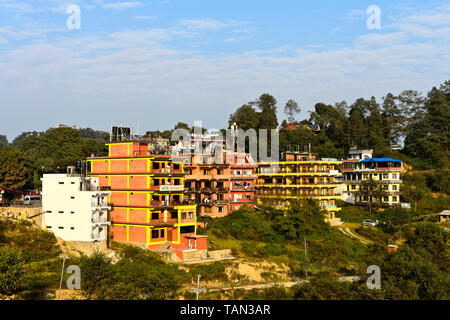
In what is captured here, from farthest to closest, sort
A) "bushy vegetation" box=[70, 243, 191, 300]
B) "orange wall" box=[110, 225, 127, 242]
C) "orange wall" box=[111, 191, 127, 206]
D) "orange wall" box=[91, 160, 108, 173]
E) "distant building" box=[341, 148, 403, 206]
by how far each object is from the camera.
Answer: "distant building" box=[341, 148, 403, 206] → "orange wall" box=[91, 160, 108, 173] → "orange wall" box=[111, 191, 127, 206] → "orange wall" box=[110, 225, 127, 242] → "bushy vegetation" box=[70, 243, 191, 300]

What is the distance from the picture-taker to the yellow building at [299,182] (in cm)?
7269

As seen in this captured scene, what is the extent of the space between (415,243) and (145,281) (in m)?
26.7

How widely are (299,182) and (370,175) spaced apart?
42.1 feet

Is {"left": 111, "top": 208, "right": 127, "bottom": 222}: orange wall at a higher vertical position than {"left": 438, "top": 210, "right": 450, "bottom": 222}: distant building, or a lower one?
higher

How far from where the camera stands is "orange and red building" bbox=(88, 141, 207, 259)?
175ft

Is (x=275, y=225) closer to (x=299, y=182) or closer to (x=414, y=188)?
(x=299, y=182)

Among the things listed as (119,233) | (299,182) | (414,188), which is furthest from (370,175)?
(119,233)

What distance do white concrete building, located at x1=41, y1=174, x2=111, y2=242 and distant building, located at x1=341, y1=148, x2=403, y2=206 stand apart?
136 ft

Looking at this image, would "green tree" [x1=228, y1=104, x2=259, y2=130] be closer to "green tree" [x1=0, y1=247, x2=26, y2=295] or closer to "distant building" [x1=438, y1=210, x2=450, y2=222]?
"distant building" [x1=438, y1=210, x2=450, y2=222]

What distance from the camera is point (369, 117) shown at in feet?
341

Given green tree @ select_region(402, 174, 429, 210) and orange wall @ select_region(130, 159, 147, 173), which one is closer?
orange wall @ select_region(130, 159, 147, 173)

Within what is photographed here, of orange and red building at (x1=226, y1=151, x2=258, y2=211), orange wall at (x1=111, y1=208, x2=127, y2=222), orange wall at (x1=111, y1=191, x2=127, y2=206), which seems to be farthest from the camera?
orange and red building at (x1=226, y1=151, x2=258, y2=211)

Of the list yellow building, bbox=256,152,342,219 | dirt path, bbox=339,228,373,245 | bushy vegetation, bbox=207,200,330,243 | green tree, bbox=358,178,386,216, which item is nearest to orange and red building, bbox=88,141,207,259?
bushy vegetation, bbox=207,200,330,243

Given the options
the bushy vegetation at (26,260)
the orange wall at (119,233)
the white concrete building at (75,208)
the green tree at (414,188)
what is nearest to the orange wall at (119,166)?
the white concrete building at (75,208)
